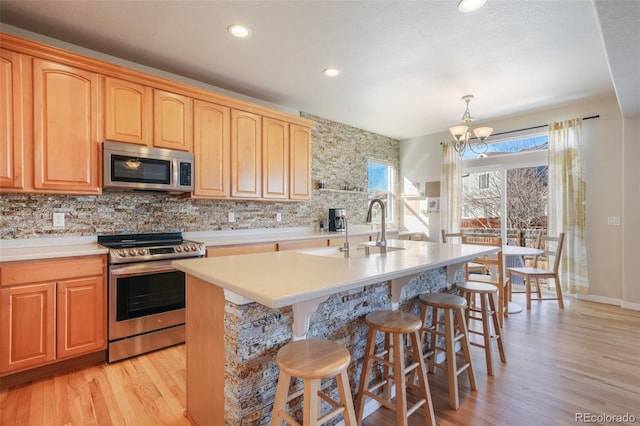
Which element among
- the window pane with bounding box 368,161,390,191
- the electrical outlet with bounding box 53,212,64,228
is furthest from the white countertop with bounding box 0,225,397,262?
the window pane with bounding box 368,161,390,191

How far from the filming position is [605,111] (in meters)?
3.86

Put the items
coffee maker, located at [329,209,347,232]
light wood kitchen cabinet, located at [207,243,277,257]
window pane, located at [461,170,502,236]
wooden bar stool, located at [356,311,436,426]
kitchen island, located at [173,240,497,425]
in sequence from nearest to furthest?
kitchen island, located at [173,240,497,425], wooden bar stool, located at [356,311,436,426], light wood kitchen cabinet, located at [207,243,277,257], coffee maker, located at [329,209,347,232], window pane, located at [461,170,502,236]

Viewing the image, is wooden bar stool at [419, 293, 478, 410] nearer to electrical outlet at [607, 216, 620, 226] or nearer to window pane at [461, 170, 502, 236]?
electrical outlet at [607, 216, 620, 226]

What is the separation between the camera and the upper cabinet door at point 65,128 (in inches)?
90.5

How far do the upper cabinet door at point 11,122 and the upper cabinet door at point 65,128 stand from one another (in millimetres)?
82

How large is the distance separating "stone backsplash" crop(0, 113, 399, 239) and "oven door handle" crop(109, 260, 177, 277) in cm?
62

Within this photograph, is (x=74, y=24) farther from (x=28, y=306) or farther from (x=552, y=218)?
(x=552, y=218)

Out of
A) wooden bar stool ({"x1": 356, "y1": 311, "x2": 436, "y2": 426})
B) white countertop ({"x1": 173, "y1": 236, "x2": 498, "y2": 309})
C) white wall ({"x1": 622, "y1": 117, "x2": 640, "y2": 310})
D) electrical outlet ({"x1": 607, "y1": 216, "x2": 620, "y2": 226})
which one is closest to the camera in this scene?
white countertop ({"x1": 173, "y1": 236, "x2": 498, "y2": 309})

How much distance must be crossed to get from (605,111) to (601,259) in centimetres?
189

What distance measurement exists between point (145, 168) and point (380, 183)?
13.6ft

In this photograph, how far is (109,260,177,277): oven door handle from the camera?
2.40m

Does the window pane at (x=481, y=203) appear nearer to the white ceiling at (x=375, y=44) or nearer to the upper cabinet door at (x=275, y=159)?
the white ceiling at (x=375, y=44)

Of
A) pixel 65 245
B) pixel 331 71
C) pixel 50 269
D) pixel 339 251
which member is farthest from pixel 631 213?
pixel 65 245

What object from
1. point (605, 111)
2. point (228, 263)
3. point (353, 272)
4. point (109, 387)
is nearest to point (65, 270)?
point (109, 387)
